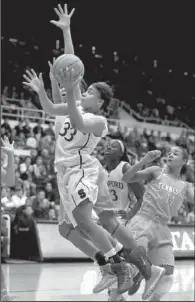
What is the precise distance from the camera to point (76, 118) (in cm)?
359

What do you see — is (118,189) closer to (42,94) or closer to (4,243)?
(42,94)

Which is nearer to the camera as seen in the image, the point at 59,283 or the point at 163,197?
the point at 163,197

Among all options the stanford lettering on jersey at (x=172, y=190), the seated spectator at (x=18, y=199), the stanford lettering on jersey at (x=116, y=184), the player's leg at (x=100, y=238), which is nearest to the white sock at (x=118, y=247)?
the player's leg at (x=100, y=238)

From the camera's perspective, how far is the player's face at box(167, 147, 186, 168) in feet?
16.1

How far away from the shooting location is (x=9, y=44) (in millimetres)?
20297

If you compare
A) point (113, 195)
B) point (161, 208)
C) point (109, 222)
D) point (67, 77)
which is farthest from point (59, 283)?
point (67, 77)

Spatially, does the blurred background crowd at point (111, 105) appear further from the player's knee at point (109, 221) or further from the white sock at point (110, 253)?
the white sock at point (110, 253)

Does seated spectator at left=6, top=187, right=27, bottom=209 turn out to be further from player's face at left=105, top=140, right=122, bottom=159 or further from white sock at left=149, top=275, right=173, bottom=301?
white sock at left=149, top=275, right=173, bottom=301

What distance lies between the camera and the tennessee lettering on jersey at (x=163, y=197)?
508 centimetres

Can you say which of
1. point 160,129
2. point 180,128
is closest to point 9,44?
point 160,129

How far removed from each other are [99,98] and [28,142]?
7.21 meters

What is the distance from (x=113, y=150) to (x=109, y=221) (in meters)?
0.93

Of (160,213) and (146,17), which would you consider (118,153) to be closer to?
(160,213)

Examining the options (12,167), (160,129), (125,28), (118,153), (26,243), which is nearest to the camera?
(12,167)
